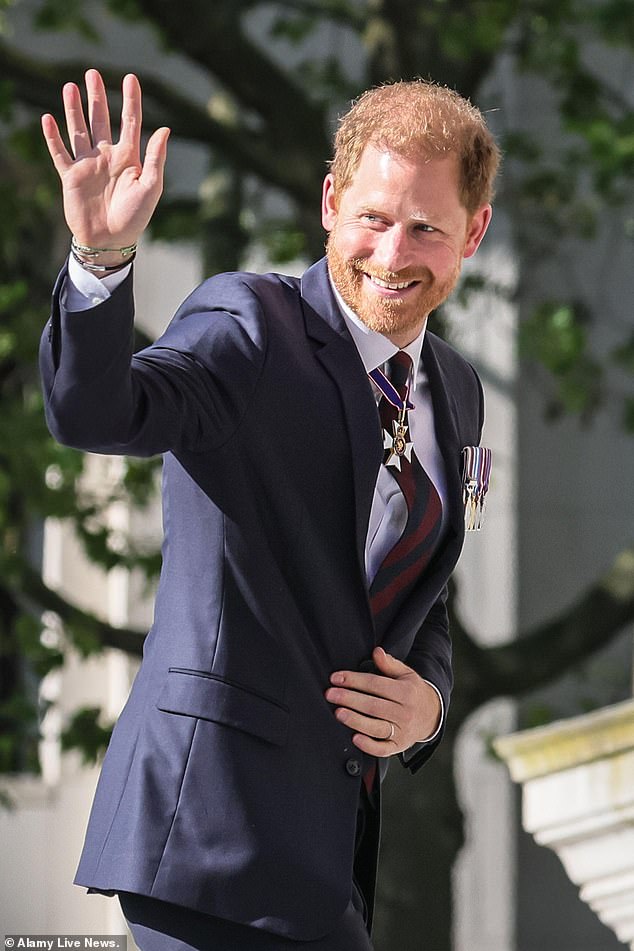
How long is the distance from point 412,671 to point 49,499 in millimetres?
3789

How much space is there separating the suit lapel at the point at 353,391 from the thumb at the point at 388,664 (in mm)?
120

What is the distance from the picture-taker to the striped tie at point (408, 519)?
82.0 inches

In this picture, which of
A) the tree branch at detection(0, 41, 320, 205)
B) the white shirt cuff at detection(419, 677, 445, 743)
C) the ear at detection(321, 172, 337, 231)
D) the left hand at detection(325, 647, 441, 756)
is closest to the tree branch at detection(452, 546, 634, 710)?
the tree branch at detection(0, 41, 320, 205)

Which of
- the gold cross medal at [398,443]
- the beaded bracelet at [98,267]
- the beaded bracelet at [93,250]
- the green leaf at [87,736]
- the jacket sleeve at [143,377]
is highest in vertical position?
the green leaf at [87,736]

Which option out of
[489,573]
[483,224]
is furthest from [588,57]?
[483,224]

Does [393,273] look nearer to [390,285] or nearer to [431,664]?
[390,285]

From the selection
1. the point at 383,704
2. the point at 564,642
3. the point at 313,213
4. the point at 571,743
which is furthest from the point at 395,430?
the point at 564,642

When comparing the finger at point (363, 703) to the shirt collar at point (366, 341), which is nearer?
the finger at point (363, 703)

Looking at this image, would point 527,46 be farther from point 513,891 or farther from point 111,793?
point 111,793

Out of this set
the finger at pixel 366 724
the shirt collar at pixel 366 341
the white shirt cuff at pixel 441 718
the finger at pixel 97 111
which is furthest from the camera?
the white shirt cuff at pixel 441 718

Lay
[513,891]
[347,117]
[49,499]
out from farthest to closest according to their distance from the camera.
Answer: [513,891] → [49,499] → [347,117]

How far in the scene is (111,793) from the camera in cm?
197

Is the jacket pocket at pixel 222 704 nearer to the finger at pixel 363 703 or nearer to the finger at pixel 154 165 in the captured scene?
the finger at pixel 363 703

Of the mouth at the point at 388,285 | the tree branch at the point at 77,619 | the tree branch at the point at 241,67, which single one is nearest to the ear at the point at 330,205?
the mouth at the point at 388,285
